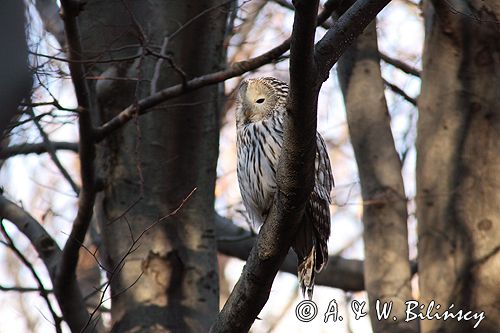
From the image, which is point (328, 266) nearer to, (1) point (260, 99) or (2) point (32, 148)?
(1) point (260, 99)

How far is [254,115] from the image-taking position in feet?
17.7

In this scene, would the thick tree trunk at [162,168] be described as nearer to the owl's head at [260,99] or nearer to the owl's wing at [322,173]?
the owl's head at [260,99]

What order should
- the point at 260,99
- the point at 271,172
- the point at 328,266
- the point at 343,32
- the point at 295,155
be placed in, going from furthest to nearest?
the point at 328,266
the point at 260,99
the point at 271,172
the point at 343,32
the point at 295,155

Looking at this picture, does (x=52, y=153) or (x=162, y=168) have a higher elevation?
(x=52, y=153)

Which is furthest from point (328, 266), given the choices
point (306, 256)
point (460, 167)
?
point (306, 256)

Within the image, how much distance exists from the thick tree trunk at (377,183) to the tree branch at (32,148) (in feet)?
7.35

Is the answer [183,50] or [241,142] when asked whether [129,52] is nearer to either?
[183,50]

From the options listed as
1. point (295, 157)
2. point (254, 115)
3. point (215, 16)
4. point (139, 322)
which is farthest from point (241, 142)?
point (295, 157)

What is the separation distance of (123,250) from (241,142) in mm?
1091

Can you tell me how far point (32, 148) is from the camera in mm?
6148

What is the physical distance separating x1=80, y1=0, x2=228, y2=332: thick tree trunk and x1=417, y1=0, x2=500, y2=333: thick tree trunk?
151 centimetres

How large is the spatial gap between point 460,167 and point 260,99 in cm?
147

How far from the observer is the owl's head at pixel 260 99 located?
538 centimetres

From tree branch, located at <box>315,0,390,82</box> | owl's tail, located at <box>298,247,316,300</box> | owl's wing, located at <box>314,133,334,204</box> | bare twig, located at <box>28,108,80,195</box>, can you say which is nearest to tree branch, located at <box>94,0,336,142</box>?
owl's wing, located at <box>314,133,334,204</box>
